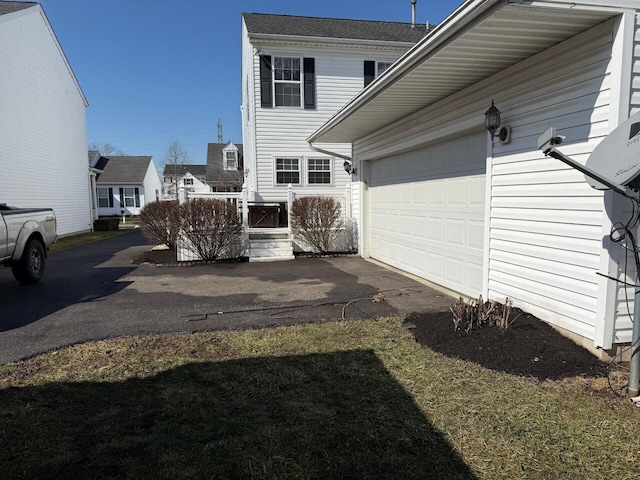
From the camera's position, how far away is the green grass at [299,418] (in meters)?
2.28

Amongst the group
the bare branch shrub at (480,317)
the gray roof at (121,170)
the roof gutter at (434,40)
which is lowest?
the bare branch shrub at (480,317)

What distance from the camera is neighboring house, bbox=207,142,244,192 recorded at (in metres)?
32.0

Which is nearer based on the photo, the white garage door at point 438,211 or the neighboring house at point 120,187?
the white garage door at point 438,211

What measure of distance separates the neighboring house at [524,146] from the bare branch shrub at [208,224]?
4071 millimetres

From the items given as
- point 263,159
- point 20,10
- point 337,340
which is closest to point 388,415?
point 337,340

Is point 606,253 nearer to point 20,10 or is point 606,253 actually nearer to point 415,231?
point 415,231

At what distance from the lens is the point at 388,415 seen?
2812 millimetres

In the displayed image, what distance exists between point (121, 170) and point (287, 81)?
1028 inches

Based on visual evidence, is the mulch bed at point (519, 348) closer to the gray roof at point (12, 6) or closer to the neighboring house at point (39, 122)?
the neighboring house at point (39, 122)

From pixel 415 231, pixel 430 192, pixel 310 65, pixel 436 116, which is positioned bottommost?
pixel 415 231

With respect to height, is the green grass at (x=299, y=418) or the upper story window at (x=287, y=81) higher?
the upper story window at (x=287, y=81)

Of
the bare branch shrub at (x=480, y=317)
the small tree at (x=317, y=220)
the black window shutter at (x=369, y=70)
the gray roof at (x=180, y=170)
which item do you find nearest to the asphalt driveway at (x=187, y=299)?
the bare branch shrub at (x=480, y=317)

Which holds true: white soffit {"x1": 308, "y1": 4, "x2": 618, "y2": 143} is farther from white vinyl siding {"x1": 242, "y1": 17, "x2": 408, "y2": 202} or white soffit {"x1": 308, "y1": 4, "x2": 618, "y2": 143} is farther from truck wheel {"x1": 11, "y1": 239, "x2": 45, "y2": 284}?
white vinyl siding {"x1": 242, "y1": 17, "x2": 408, "y2": 202}

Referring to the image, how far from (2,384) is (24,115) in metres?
14.5
